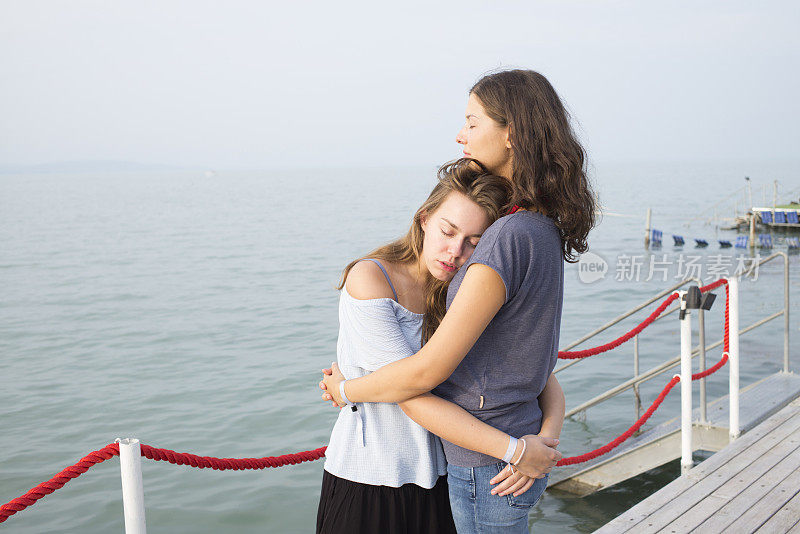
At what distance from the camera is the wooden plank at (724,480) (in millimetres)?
3322

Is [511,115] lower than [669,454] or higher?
higher

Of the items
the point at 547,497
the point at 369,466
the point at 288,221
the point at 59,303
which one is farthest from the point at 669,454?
the point at 288,221

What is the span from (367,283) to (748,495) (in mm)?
2727

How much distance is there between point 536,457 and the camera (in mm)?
1904

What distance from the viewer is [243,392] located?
1080 centimetres

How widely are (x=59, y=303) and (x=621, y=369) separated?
582 inches

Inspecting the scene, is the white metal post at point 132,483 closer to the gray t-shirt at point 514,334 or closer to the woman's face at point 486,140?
the gray t-shirt at point 514,334

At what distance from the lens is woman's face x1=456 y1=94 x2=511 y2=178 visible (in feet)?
6.14

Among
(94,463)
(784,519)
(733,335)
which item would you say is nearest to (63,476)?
(94,463)

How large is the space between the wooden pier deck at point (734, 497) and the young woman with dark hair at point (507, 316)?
1.55m

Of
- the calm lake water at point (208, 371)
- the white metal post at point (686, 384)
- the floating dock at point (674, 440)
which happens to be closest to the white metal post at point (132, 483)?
the calm lake water at point (208, 371)

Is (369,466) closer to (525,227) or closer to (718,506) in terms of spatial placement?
(525,227)

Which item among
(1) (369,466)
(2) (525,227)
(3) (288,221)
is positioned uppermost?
(2) (525,227)
